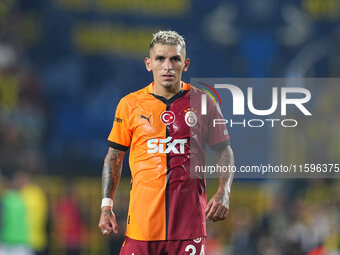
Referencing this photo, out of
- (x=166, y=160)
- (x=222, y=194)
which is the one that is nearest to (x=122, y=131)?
(x=166, y=160)

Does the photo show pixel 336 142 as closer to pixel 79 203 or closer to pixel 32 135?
pixel 79 203

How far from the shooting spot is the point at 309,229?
11297mm

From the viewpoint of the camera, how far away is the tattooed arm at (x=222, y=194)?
4.93 m

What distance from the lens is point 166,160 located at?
5102mm

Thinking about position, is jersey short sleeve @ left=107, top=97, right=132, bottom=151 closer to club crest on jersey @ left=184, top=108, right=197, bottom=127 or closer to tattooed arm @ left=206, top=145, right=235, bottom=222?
club crest on jersey @ left=184, top=108, right=197, bottom=127

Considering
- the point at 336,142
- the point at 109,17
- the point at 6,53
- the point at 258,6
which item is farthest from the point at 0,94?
the point at 336,142

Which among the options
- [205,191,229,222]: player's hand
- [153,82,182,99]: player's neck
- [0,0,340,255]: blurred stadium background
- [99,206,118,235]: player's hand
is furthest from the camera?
[0,0,340,255]: blurred stadium background

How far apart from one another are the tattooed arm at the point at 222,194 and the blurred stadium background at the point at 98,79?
7.52 metres

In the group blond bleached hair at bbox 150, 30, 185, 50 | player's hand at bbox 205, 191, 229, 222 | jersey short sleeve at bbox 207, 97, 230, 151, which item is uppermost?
blond bleached hair at bbox 150, 30, 185, 50

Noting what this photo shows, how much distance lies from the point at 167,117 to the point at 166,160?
0.99ft

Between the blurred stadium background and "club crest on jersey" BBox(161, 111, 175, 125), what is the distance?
771cm

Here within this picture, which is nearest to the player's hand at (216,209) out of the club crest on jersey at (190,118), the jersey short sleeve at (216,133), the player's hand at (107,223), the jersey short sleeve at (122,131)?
the jersey short sleeve at (216,133)

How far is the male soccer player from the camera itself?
5008mm

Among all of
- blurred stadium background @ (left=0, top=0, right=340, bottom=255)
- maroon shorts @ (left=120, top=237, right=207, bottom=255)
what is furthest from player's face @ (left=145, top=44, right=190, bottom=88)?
blurred stadium background @ (left=0, top=0, right=340, bottom=255)
